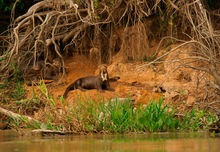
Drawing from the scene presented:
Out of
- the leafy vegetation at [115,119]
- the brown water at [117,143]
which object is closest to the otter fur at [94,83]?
the leafy vegetation at [115,119]

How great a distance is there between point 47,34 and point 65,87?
4.20 ft

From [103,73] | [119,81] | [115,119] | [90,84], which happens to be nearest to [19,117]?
[115,119]

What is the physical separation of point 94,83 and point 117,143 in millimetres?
5521

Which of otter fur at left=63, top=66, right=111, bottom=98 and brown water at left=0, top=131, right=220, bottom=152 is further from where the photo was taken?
otter fur at left=63, top=66, right=111, bottom=98

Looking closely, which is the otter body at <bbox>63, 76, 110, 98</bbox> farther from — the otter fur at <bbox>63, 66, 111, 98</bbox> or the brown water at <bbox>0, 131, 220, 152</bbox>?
the brown water at <bbox>0, 131, 220, 152</bbox>

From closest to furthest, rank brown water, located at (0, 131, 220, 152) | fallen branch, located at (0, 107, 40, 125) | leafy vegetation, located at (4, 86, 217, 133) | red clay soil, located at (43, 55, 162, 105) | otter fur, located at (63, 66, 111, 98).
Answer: brown water, located at (0, 131, 220, 152) → leafy vegetation, located at (4, 86, 217, 133) → fallen branch, located at (0, 107, 40, 125) → red clay soil, located at (43, 55, 162, 105) → otter fur, located at (63, 66, 111, 98)

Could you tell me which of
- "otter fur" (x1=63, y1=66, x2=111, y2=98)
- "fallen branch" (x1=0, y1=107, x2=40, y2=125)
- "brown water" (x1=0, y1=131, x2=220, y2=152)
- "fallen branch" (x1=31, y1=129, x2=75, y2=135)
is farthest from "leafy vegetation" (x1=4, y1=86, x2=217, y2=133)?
"otter fur" (x1=63, y1=66, x2=111, y2=98)

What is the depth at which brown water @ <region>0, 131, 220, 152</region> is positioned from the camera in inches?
333

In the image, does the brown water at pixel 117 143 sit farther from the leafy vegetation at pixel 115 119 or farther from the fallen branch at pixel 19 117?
the fallen branch at pixel 19 117

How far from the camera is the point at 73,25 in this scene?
15.5m

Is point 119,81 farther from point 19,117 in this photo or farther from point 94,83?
point 19,117

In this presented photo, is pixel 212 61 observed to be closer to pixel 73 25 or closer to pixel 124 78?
pixel 124 78

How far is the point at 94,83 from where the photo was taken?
577 inches

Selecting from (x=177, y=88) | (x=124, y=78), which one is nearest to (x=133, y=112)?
(x=177, y=88)
